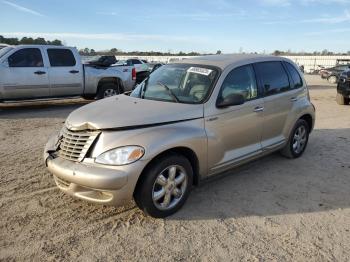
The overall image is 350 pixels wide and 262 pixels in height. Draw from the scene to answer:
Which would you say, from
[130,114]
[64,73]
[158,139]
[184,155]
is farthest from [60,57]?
[158,139]

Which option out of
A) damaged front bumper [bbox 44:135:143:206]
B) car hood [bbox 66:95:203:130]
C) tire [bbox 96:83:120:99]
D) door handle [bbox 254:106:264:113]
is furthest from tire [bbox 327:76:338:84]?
damaged front bumper [bbox 44:135:143:206]

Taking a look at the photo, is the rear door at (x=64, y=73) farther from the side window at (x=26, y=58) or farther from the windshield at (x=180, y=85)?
the windshield at (x=180, y=85)

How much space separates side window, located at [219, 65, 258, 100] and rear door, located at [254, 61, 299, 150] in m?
0.20

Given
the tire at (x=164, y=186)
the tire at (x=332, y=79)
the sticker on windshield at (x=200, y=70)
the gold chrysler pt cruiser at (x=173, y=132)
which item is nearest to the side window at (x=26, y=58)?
the gold chrysler pt cruiser at (x=173, y=132)

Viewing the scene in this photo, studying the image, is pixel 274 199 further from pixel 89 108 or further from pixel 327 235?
pixel 89 108

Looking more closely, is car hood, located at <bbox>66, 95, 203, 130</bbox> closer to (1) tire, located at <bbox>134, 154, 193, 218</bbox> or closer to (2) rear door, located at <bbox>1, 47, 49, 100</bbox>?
(1) tire, located at <bbox>134, 154, 193, 218</bbox>

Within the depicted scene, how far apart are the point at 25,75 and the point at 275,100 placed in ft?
24.9

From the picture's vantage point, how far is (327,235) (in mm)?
3926

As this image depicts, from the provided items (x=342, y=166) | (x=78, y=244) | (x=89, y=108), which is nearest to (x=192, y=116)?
(x=89, y=108)

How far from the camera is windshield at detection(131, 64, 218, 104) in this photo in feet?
15.5

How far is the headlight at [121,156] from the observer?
3.78 meters

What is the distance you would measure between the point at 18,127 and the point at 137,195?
5.70 m

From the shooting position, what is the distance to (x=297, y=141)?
650 cm

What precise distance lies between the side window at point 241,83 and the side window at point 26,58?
7.50 metres
